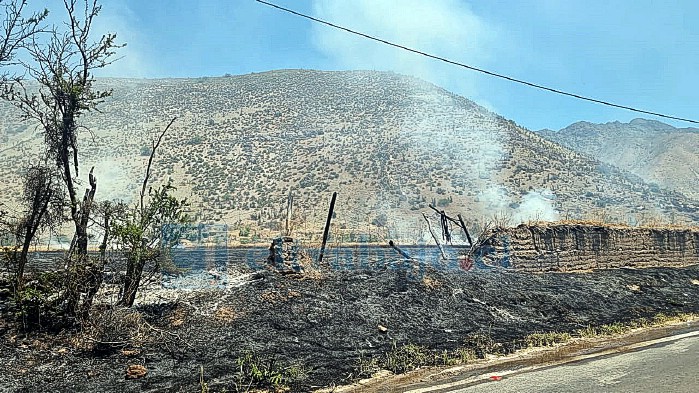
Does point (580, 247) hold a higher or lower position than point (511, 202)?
lower

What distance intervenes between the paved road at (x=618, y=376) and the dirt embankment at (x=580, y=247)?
A: 27.3 feet

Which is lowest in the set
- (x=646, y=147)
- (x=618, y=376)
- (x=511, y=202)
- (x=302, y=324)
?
(x=618, y=376)

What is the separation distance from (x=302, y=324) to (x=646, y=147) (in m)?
131

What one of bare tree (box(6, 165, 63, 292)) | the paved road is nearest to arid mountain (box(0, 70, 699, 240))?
bare tree (box(6, 165, 63, 292))

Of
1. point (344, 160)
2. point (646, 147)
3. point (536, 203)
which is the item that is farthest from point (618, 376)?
point (646, 147)

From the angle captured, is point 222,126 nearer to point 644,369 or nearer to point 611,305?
point 611,305

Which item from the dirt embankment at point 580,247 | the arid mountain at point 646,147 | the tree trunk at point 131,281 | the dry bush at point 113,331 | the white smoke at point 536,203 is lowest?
the dry bush at point 113,331

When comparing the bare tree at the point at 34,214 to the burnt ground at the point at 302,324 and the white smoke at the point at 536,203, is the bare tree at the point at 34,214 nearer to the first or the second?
the burnt ground at the point at 302,324

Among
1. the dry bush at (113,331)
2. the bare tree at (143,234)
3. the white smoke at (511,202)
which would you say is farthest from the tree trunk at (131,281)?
the white smoke at (511,202)

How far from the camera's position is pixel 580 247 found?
67.6ft

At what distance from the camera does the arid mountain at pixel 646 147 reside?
92244 mm

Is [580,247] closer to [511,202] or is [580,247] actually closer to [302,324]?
[302,324]

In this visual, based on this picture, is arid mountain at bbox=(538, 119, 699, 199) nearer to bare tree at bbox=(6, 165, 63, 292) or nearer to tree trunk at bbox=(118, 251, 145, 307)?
tree trunk at bbox=(118, 251, 145, 307)

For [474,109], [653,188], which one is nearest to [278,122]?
[474,109]
